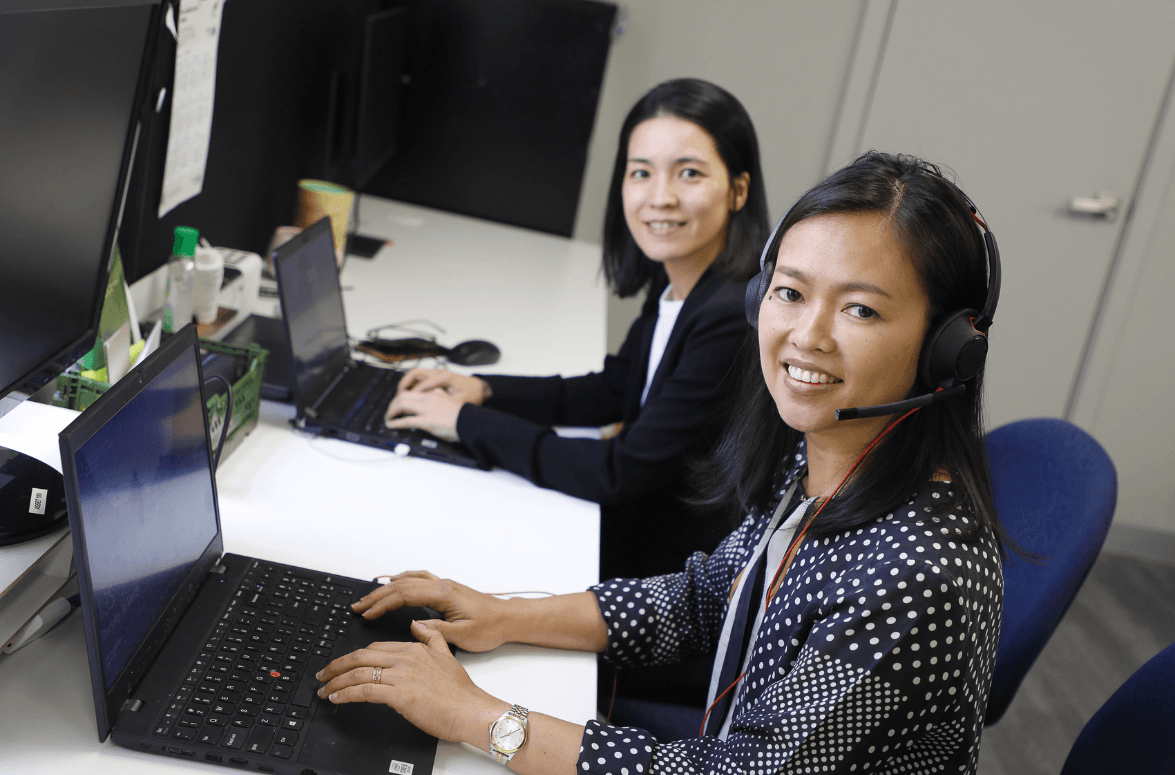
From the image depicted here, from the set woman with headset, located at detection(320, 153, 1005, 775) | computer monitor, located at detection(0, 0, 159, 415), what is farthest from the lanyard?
computer monitor, located at detection(0, 0, 159, 415)

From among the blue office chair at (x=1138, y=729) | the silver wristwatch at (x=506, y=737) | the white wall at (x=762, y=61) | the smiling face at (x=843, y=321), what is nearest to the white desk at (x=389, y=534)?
the silver wristwatch at (x=506, y=737)

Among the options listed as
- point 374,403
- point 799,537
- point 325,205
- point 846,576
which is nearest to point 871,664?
point 846,576

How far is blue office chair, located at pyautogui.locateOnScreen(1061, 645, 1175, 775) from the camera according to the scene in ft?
2.73

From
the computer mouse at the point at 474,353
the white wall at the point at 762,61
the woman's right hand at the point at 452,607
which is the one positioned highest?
the white wall at the point at 762,61

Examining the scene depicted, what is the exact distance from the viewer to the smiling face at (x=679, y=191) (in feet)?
4.73

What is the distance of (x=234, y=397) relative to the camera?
1134 millimetres

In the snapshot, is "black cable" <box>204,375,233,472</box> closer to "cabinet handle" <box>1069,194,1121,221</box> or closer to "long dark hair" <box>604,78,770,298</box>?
"long dark hair" <box>604,78,770,298</box>

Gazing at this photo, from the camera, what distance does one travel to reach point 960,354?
812 millimetres

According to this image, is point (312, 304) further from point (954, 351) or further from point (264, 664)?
point (954, 351)

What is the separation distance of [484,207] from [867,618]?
2.12m

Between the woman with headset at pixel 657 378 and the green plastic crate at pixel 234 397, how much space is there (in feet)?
0.66

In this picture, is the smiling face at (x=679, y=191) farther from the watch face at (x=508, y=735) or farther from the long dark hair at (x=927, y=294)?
the watch face at (x=508, y=735)

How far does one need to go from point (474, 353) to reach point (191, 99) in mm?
614

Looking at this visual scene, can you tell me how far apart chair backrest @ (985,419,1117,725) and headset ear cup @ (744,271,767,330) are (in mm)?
414
